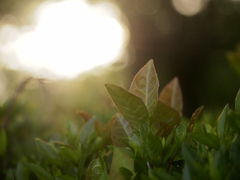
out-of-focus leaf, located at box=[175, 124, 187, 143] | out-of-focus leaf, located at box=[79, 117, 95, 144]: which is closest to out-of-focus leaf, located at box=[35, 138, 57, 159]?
out-of-focus leaf, located at box=[79, 117, 95, 144]

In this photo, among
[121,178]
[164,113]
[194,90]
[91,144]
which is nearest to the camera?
[121,178]

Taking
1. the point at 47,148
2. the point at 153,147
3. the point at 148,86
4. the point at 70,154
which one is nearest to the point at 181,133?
the point at 153,147

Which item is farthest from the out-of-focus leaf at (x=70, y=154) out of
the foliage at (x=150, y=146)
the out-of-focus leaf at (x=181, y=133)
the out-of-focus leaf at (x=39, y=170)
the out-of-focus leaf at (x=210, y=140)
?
the out-of-focus leaf at (x=210, y=140)

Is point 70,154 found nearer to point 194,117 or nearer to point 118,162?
point 118,162

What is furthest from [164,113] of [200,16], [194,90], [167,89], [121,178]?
[200,16]

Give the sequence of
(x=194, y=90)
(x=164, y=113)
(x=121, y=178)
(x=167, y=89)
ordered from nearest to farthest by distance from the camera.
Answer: (x=121, y=178)
(x=164, y=113)
(x=167, y=89)
(x=194, y=90)

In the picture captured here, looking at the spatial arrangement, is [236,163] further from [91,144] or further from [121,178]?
[91,144]

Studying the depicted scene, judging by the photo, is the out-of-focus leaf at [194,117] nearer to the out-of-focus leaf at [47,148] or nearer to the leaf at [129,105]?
the leaf at [129,105]
